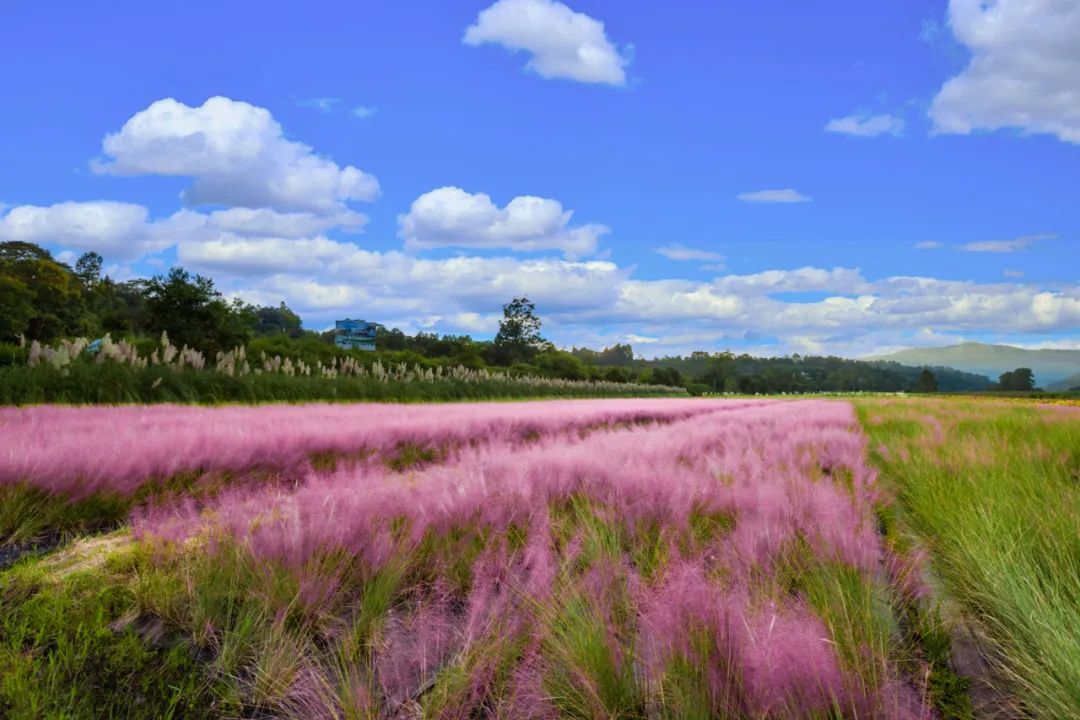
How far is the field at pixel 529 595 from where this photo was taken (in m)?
1.00

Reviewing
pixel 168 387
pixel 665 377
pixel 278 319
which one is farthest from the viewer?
pixel 278 319

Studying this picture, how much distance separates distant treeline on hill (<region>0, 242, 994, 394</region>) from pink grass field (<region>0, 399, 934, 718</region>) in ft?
26.7

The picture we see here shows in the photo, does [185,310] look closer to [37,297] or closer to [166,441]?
[166,441]

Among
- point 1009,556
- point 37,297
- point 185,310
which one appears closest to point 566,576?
point 1009,556

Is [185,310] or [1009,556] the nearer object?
[1009,556]

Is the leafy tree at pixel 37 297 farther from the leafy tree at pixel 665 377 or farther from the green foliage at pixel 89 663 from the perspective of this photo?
the leafy tree at pixel 665 377

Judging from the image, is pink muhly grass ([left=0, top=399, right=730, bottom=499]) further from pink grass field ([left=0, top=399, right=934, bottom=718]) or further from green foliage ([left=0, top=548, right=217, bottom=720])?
green foliage ([left=0, top=548, right=217, bottom=720])

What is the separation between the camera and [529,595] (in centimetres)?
132

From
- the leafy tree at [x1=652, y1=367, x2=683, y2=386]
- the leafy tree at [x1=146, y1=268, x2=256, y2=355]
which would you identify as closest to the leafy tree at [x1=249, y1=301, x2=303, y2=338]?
the leafy tree at [x1=652, y1=367, x2=683, y2=386]

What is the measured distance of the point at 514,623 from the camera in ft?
3.98

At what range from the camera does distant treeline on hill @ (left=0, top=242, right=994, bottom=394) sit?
850 inches

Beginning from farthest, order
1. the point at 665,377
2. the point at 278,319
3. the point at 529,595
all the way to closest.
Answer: the point at 278,319
the point at 665,377
the point at 529,595

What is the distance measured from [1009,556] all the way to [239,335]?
25.8 meters

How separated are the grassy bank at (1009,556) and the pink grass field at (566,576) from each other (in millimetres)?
148
